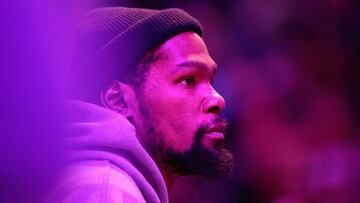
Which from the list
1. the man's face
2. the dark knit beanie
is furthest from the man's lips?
the dark knit beanie

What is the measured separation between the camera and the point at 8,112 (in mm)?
1135

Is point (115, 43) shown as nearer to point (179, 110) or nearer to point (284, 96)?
point (179, 110)

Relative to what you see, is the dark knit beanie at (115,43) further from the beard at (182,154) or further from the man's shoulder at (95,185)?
the man's shoulder at (95,185)

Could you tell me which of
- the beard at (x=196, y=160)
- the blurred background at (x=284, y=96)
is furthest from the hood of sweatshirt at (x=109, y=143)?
the blurred background at (x=284, y=96)

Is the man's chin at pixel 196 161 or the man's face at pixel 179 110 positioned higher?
the man's face at pixel 179 110

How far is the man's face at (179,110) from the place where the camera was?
145cm

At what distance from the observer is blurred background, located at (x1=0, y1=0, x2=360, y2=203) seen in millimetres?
2988

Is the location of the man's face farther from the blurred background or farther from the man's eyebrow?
the blurred background

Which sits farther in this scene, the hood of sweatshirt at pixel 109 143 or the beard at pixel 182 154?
the beard at pixel 182 154

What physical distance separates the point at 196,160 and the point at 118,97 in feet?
0.88

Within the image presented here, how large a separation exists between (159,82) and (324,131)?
1897mm

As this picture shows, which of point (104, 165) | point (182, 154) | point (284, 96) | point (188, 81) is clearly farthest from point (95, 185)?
point (284, 96)

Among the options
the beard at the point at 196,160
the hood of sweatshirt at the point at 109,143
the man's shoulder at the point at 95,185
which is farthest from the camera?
the beard at the point at 196,160

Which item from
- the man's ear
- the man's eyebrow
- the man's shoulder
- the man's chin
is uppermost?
the man's eyebrow
